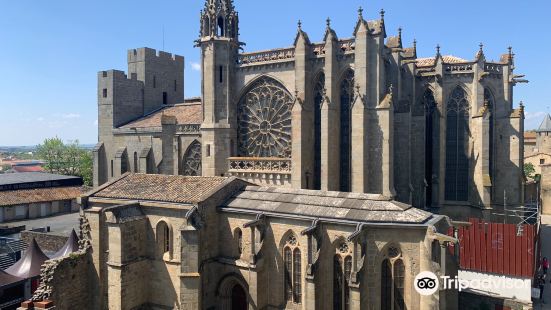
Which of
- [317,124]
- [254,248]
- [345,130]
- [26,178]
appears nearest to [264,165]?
[317,124]

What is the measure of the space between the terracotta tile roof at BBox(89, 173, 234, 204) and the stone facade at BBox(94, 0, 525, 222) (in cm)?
576

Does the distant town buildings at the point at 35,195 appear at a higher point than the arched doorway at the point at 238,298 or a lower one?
higher

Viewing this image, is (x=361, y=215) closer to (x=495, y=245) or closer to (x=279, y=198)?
(x=279, y=198)

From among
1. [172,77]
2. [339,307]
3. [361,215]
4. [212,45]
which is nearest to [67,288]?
[339,307]

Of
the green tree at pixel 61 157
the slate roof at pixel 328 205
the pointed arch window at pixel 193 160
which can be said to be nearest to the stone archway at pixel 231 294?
the slate roof at pixel 328 205

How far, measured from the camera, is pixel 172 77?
48344 millimetres

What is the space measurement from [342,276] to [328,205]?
3117mm

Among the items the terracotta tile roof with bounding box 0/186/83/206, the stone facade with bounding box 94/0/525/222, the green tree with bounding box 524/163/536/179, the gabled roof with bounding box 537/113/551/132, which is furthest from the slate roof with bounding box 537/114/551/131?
the terracotta tile roof with bounding box 0/186/83/206

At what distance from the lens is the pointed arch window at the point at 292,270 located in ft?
62.0

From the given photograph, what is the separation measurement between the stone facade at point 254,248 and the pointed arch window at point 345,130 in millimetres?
7457

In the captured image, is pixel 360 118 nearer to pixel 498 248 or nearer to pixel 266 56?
pixel 266 56

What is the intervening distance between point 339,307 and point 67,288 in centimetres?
1340

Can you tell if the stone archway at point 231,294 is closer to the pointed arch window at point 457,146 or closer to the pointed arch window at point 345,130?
the pointed arch window at point 345,130

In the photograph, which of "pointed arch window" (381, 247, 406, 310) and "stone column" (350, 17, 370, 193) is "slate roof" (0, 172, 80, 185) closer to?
"stone column" (350, 17, 370, 193)
